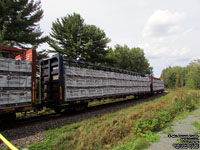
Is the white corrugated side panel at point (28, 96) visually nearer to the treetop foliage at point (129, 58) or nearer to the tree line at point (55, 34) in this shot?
the tree line at point (55, 34)

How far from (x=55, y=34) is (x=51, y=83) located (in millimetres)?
18235

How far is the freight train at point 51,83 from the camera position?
618 cm

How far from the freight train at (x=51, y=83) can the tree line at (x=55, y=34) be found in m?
8.53

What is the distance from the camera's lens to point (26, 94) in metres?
6.74

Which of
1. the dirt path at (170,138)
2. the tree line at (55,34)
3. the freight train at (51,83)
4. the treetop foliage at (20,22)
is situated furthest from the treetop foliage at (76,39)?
the dirt path at (170,138)

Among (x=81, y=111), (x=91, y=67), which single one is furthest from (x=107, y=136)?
(x=91, y=67)

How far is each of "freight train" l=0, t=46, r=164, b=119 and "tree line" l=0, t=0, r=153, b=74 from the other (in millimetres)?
8529

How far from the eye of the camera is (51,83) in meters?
8.78

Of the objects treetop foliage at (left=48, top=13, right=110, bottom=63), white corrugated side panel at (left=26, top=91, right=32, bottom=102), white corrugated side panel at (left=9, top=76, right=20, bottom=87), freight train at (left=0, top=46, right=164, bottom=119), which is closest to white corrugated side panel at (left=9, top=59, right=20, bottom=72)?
freight train at (left=0, top=46, right=164, bottom=119)

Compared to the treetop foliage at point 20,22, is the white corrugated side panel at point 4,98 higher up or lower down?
lower down

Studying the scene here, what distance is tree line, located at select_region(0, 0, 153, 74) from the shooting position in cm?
1622

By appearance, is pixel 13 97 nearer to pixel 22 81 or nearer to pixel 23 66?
pixel 22 81

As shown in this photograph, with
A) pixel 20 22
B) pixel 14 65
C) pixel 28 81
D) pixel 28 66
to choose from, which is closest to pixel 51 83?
pixel 28 81

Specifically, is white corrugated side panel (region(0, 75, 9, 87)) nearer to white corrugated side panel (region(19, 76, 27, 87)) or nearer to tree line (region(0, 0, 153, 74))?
white corrugated side panel (region(19, 76, 27, 87))
